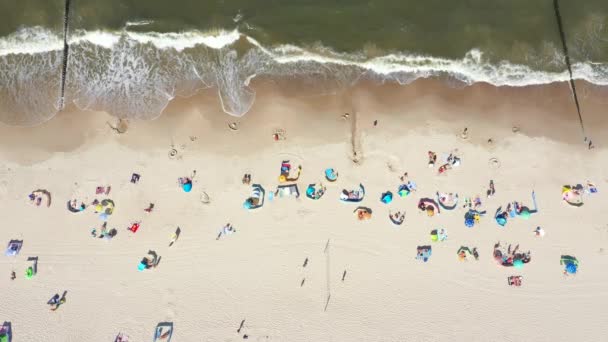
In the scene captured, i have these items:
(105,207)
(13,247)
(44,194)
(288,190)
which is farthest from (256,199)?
(13,247)

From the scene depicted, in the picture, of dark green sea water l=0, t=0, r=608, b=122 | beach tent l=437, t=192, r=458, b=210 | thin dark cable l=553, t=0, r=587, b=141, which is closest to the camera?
beach tent l=437, t=192, r=458, b=210

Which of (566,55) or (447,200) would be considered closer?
(447,200)

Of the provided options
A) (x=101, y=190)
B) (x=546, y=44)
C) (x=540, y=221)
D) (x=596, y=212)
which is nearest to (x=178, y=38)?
(x=101, y=190)

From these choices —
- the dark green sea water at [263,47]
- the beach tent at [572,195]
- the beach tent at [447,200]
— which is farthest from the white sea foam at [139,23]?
the beach tent at [572,195]

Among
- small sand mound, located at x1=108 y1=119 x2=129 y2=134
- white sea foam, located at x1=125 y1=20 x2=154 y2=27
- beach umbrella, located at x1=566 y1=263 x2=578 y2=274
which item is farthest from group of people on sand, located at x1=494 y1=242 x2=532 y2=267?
white sea foam, located at x1=125 y1=20 x2=154 y2=27

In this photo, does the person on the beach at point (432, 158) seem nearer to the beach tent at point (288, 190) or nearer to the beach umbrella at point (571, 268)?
the beach tent at point (288, 190)

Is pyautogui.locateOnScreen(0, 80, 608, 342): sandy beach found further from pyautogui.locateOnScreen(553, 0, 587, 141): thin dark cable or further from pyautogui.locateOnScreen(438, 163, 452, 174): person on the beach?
pyautogui.locateOnScreen(553, 0, 587, 141): thin dark cable

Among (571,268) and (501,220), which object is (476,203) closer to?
(501,220)
